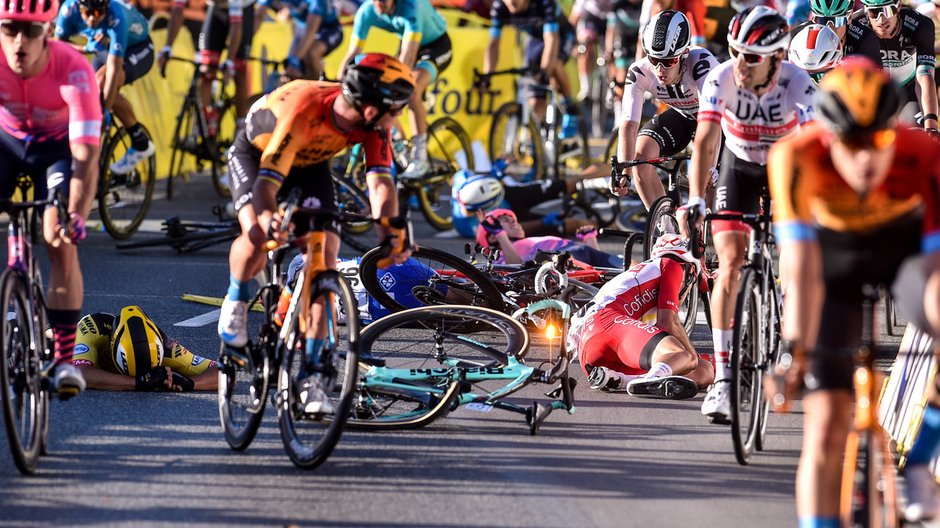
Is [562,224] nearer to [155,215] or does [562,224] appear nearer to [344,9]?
[155,215]

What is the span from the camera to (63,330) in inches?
272

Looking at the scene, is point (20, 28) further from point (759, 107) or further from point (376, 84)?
point (759, 107)

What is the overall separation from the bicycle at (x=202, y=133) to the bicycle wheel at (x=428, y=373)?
7.32 metres

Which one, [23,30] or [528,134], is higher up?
[528,134]

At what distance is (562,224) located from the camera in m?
13.1

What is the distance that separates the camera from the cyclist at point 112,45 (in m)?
12.7

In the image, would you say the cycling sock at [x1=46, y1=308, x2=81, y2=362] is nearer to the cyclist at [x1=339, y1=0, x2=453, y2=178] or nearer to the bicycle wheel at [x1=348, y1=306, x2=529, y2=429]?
the bicycle wheel at [x1=348, y1=306, x2=529, y2=429]

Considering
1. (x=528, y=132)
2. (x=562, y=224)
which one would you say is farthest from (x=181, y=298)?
(x=528, y=132)

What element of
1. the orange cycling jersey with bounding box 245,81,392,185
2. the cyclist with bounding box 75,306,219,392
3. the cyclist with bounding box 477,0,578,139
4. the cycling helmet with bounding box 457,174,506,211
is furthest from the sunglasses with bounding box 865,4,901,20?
the cyclist with bounding box 75,306,219,392

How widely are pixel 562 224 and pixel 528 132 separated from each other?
3.88 m

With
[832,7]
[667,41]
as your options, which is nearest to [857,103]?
[667,41]

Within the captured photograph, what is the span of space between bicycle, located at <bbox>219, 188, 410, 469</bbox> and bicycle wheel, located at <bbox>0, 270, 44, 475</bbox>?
34.6 inches

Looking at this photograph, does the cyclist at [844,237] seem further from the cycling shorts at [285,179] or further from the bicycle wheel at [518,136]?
the bicycle wheel at [518,136]

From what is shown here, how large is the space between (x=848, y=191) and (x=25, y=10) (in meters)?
3.89
